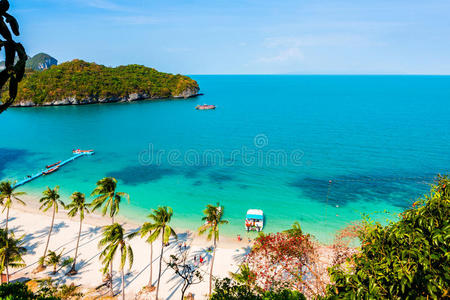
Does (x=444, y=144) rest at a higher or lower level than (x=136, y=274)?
higher

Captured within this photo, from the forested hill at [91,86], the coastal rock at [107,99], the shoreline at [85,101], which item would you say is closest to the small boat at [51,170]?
the forested hill at [91,86]

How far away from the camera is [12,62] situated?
341 inches

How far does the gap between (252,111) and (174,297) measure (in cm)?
11811

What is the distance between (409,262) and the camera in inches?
335

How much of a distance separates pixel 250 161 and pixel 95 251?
139 ft

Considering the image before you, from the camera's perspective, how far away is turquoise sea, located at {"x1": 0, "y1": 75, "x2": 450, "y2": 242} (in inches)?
1736

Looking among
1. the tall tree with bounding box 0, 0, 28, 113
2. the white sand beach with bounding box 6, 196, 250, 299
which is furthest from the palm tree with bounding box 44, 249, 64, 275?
the tall tree with bounding box 0, 0, 28, 113

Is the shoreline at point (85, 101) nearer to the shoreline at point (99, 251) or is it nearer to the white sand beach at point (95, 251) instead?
the white sand beach at point (95, 251)

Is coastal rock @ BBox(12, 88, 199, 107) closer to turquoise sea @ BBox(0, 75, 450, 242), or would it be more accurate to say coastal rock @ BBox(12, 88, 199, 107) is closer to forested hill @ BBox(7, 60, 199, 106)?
forested hill @ BBox(7, 60, 199, 106)

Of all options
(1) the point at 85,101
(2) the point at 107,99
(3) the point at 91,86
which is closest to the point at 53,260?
(1) the point at 85,101

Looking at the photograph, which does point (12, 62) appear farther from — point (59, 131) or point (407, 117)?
point (407, 117)

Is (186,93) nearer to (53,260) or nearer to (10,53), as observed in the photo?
(53,260)

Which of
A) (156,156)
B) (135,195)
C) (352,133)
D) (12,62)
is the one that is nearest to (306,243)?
(12,62)

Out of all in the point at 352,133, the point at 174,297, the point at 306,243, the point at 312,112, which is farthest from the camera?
the point at 312,112
